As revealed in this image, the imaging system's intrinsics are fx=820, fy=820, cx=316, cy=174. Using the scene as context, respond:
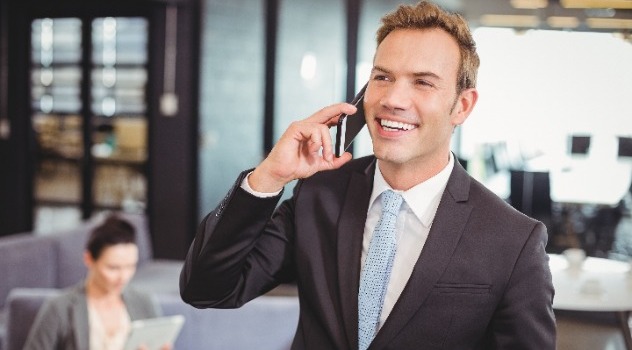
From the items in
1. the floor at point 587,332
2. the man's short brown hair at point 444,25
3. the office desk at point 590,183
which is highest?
the man's short brown hair at point 444,25

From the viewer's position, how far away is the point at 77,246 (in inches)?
197

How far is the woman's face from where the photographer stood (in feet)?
10.6

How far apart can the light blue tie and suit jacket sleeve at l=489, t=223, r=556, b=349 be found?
7.4 inches

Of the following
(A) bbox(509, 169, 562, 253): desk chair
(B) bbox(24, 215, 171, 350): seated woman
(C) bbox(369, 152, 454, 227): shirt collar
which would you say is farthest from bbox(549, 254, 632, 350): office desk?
(A) bbox(509, 169, 562, 253): desk chair

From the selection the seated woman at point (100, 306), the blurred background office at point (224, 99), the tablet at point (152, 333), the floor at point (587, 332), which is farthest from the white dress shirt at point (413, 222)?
the blurred background office at point (224, 99)

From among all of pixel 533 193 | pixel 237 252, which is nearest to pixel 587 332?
pixel 533 193

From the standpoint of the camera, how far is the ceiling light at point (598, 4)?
6.90 meters

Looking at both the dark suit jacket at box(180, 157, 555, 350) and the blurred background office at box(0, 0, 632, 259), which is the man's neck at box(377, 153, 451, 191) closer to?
the dark suit jacket at box(180, 157, 555, 350)

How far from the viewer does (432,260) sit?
1.29 meters

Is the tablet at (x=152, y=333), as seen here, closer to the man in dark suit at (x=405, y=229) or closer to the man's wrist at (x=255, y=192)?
the man in dark suit at (x=405, y=229)

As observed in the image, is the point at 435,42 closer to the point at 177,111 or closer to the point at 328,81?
the point at 177,111

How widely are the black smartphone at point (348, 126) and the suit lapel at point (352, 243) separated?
0.24 feet

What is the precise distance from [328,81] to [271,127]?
1186 mm

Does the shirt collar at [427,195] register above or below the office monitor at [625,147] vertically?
above
